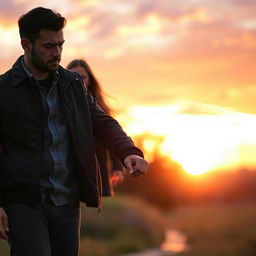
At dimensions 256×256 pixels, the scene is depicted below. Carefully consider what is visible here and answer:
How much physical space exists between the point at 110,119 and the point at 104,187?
85.3 inches

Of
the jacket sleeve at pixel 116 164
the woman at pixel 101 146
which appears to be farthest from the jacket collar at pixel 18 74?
the jacket sleeve at pixel 116 164

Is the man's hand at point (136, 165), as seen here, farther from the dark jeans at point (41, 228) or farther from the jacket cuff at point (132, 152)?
the dark jeans at point (41, 228)

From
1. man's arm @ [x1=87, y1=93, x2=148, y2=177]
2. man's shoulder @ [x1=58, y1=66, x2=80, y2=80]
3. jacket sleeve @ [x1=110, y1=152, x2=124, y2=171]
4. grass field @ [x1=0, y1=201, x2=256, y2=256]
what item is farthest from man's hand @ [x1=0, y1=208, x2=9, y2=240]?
grass field @ [x1=0, y1=201, x2=256, y2=256]

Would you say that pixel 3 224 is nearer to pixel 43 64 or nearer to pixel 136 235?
pixel 43 64

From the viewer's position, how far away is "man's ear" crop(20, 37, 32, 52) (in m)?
4.26

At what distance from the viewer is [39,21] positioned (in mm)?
4191

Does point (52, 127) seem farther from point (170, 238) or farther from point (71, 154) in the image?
point (170, 238)

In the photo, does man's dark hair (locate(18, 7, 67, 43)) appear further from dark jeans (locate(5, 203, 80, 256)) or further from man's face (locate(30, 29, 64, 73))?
dark jeans (locate(5, 203, 80, 256))

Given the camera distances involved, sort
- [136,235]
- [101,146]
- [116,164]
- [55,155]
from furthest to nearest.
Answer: [136,235]
[116,164]
[101,146]
[55,155]

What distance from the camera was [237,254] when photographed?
732 inches

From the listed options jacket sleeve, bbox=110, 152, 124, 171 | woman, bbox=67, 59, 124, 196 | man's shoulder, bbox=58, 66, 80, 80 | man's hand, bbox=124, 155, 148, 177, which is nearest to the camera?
man's hand, bbox=124, 155, 148, 177

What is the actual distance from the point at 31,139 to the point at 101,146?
2.52m

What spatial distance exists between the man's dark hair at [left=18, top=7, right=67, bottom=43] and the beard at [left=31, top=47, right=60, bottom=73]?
83mm

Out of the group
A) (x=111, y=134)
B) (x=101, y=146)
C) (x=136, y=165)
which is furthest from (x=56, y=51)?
(x=101, y=146)
